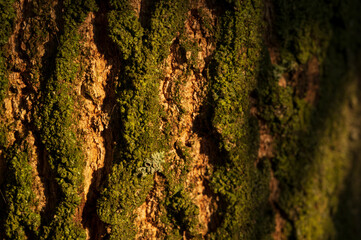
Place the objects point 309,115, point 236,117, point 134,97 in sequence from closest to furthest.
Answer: point 134,97 < point 236,117 < point 309,115

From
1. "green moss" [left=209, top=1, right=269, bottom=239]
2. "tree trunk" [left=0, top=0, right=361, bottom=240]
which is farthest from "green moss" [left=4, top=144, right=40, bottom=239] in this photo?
"green moss" [left=209, top=1, right=269, bottom=239]

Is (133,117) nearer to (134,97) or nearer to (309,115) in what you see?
(134,97)

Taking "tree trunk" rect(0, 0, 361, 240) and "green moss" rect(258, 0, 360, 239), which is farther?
"green moss" rect(258, 0, 360, 239)

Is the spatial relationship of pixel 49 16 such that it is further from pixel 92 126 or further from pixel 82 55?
pixel 92 126

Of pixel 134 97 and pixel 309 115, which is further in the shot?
pixel 309 115

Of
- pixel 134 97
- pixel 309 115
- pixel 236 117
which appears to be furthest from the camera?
pixel 309 115

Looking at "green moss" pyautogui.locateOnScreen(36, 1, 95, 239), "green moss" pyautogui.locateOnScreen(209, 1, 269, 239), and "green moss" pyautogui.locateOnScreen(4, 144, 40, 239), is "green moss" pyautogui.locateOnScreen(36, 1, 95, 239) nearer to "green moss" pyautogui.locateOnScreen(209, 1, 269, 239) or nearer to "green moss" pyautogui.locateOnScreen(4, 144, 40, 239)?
"green moss" pyautogui.locateOnScreen(4, 144, 40, 239)

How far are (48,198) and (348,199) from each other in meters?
2.88

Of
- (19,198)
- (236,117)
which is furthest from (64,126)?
(236,117)

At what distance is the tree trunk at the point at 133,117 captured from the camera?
1.72 metres

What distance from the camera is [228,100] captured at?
5.81 ft

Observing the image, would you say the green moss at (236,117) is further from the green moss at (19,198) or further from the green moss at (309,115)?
the green moss at (19,198)

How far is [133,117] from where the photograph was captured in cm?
172

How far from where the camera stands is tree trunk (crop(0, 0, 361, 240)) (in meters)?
1.72
